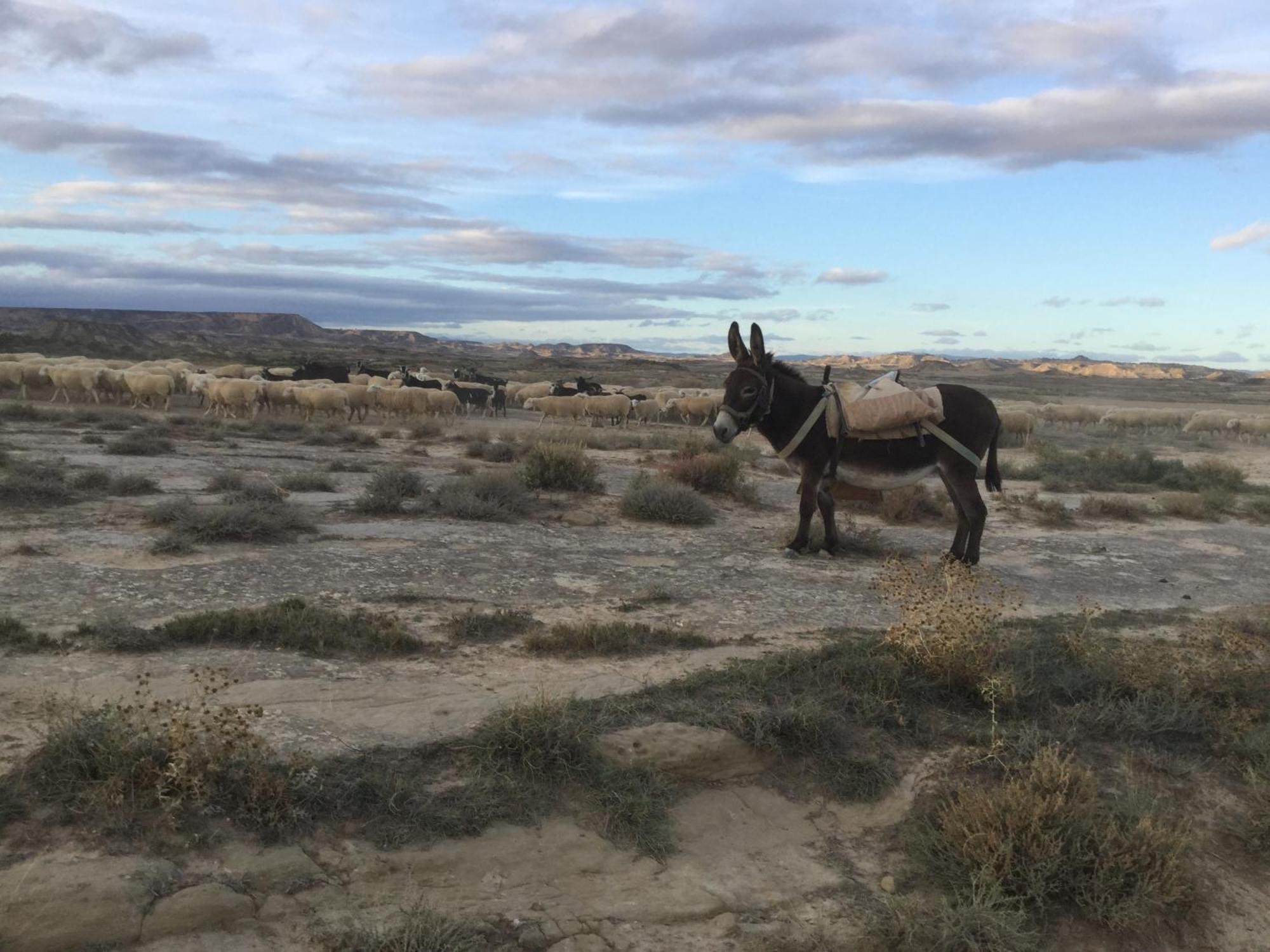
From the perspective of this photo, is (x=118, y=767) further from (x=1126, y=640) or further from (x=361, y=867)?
(x=1126, y=640)

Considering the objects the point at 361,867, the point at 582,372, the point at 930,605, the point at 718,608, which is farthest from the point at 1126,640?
the point at 582,372

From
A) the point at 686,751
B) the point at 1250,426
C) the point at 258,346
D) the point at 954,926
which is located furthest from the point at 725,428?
the point at 258,346

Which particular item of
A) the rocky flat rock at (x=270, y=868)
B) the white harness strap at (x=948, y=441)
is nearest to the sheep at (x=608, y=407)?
the white harness strap at (x=948, y=441)

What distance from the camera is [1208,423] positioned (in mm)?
36469

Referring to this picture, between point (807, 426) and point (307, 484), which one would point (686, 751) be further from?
point (307, 484)

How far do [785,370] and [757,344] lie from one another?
61 centimetres

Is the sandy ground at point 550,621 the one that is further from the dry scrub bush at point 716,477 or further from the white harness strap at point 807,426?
the white harness strap at point 807,426

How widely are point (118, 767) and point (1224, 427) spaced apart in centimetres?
4293

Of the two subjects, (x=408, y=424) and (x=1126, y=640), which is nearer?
(x=1126, y=640)

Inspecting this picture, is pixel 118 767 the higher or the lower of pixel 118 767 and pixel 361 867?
the higher

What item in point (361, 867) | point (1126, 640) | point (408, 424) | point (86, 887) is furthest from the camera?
point (408, 424)

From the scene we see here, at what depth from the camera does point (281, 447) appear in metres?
18.1

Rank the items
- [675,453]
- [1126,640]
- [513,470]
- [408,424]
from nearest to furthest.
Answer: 1. [1126,640]
2. [513,470]
3. [675,453]
4. [408,424]

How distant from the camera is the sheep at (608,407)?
31750 mm
